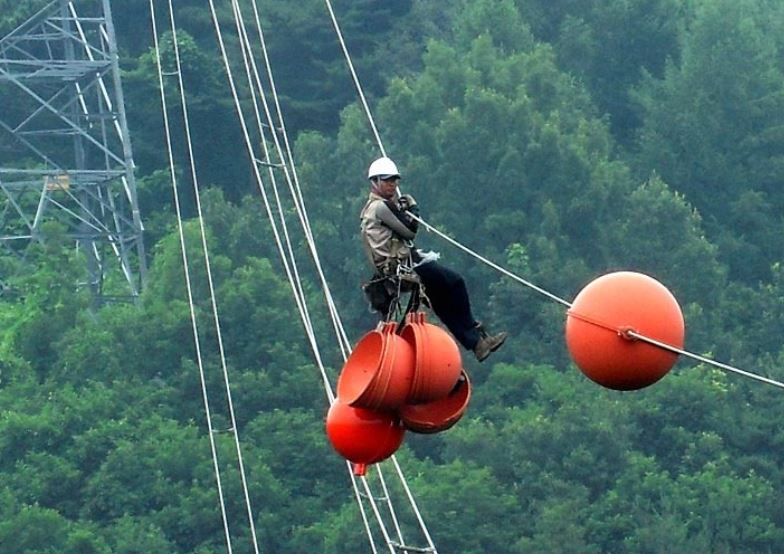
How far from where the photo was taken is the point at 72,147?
63.4 m

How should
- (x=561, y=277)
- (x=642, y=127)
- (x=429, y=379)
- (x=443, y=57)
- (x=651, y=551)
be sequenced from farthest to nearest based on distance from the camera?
(x=642, y=127) → (x=443, y=57) → (x=561, y=277) → (x=651, y=551) → (x=429, y=379)

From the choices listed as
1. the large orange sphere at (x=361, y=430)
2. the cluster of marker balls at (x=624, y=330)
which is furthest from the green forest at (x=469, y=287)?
the cluster of marker balls at (x=624, y=330)

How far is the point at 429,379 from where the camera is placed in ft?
46.2

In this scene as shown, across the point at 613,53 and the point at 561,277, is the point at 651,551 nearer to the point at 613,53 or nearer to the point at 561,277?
the point at 561,277

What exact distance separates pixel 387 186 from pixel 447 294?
80 cm

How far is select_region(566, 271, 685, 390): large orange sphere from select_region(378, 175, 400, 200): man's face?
2.01m

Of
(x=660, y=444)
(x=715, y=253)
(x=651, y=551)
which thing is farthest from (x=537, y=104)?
(x=651, y=551)

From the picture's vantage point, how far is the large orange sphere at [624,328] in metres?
12.8

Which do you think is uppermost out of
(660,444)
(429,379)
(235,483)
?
(429,379)

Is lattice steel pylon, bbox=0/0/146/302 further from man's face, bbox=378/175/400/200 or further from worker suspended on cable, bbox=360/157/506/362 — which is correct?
man's face, bbox=378/175/400/200

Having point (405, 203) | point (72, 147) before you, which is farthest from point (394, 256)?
point (72, 147)

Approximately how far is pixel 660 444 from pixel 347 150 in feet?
36.7

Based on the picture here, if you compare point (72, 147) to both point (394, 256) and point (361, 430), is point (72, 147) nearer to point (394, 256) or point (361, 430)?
point (394, 256)

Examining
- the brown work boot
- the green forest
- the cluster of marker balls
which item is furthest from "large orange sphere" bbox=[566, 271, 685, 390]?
the green forest
